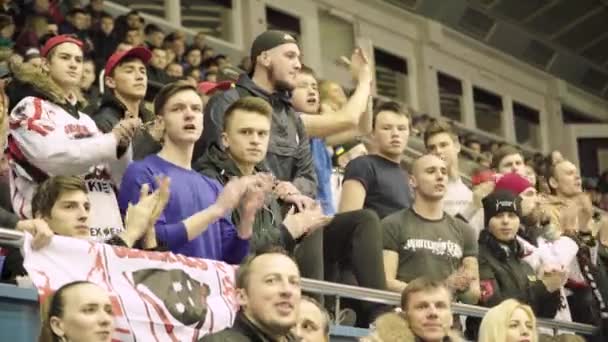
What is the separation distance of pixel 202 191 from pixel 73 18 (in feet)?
16.5

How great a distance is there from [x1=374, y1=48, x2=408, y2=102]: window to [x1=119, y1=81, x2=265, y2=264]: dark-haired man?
483 inches

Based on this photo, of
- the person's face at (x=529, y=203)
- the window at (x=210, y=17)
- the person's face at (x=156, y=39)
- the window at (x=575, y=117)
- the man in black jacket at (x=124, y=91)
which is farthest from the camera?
the window at (x=575, y=117)

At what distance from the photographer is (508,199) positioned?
8156 mm

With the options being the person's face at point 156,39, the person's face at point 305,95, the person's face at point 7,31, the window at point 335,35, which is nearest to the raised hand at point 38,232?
the person's face at point 305,95

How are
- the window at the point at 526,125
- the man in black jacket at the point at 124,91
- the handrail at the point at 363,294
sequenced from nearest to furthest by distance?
1. the handrail at the point at 363,294
2. the man in black jacket at the point at 124,91
3. the window at the point at 526,125

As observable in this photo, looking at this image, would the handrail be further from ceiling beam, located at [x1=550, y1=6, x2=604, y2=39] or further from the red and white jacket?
ceiling beam, located at [x1=550, y1=6, x2=604, y2=39]

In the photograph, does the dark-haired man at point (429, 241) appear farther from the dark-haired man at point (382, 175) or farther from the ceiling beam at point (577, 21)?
the ceiling beam at point (577, 21)

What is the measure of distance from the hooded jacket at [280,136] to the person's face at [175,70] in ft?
13.4

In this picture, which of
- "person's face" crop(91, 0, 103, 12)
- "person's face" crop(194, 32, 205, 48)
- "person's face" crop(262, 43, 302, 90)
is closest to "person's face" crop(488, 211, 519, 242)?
"person's face" crop(262, 43, 302, 90)

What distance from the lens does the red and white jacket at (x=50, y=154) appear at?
226 inches

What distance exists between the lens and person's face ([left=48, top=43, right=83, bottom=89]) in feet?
21.1

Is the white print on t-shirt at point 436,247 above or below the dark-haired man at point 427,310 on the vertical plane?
above

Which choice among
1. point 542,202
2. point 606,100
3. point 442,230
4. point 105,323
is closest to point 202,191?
point 105,323

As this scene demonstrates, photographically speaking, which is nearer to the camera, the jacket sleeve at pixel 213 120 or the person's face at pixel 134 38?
the jacket sleeve at pixel 213 120
